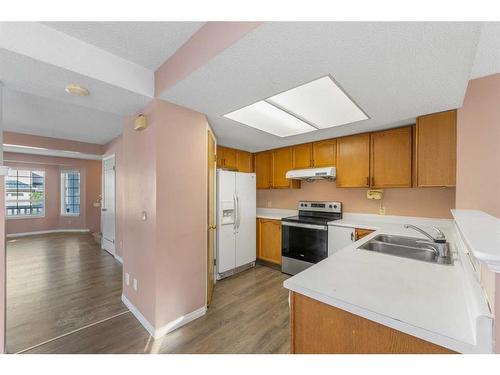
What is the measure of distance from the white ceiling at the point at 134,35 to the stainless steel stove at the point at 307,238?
2.61 m

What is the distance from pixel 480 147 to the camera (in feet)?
5.89

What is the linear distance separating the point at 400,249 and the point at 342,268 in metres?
1.01

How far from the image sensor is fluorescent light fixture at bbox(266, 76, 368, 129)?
1.67 meters

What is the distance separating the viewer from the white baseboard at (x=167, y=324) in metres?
1.85

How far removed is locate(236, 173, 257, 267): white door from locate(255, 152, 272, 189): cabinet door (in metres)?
0.50

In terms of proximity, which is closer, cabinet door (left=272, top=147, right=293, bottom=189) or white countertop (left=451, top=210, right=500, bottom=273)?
white countertop (left=451, top=210, right=500, bottom=273)

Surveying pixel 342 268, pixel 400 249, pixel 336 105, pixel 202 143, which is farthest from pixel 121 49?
pixel 400 249

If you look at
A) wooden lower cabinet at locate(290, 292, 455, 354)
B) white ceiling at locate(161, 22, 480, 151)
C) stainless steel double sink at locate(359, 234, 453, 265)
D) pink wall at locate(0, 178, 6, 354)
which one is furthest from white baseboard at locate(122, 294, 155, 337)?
white ceiling at locate(161, 22, 480, 151)

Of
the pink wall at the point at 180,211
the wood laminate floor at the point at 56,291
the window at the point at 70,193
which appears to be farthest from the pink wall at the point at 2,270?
the window at the point at 70,193

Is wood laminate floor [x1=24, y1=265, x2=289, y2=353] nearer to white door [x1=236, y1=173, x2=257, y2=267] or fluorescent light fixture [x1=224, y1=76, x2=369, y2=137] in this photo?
white door [x1=236, y1=173, x2=257, y2=267]

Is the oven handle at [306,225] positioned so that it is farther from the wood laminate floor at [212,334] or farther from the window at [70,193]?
the window at [70,193]

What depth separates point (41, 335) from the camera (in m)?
1.83

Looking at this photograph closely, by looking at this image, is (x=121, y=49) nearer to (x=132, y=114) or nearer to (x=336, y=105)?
(x=132, y=114)

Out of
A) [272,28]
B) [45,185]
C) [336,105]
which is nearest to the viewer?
[272,28]
